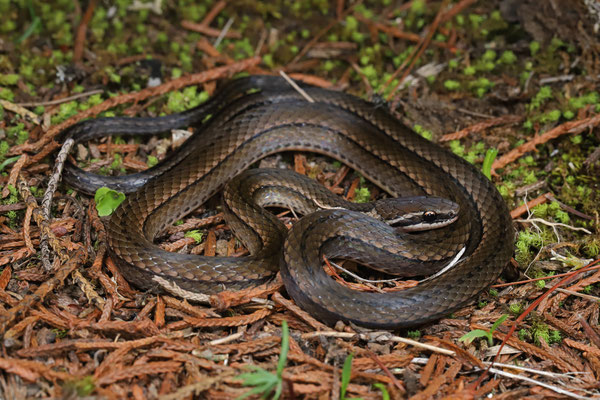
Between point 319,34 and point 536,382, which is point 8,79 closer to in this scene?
point 319,34

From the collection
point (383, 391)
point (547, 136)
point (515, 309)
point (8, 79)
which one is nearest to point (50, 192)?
point (8, 79)

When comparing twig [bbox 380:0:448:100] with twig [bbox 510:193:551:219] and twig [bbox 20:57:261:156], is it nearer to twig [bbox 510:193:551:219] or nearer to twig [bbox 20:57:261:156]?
twig [bbox 20:57:261:156]

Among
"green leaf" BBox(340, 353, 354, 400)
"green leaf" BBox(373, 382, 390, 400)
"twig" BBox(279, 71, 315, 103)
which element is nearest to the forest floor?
"green leaf" BBox(340, 353, 354, 400)

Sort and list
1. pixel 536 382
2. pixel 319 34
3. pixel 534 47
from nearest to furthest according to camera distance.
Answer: pixel 536 382 → pixel 534 47 → pixel 319 34

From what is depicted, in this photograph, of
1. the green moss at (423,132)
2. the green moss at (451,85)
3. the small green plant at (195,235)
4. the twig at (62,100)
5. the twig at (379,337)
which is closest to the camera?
the twig at (379,337)

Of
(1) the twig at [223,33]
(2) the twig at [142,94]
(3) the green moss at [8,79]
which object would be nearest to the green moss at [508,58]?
(2) the twig at [142,94]

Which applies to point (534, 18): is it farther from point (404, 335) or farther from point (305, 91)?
point (404, 335)

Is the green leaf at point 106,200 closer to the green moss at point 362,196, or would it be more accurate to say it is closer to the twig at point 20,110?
the twig at point 20,110
